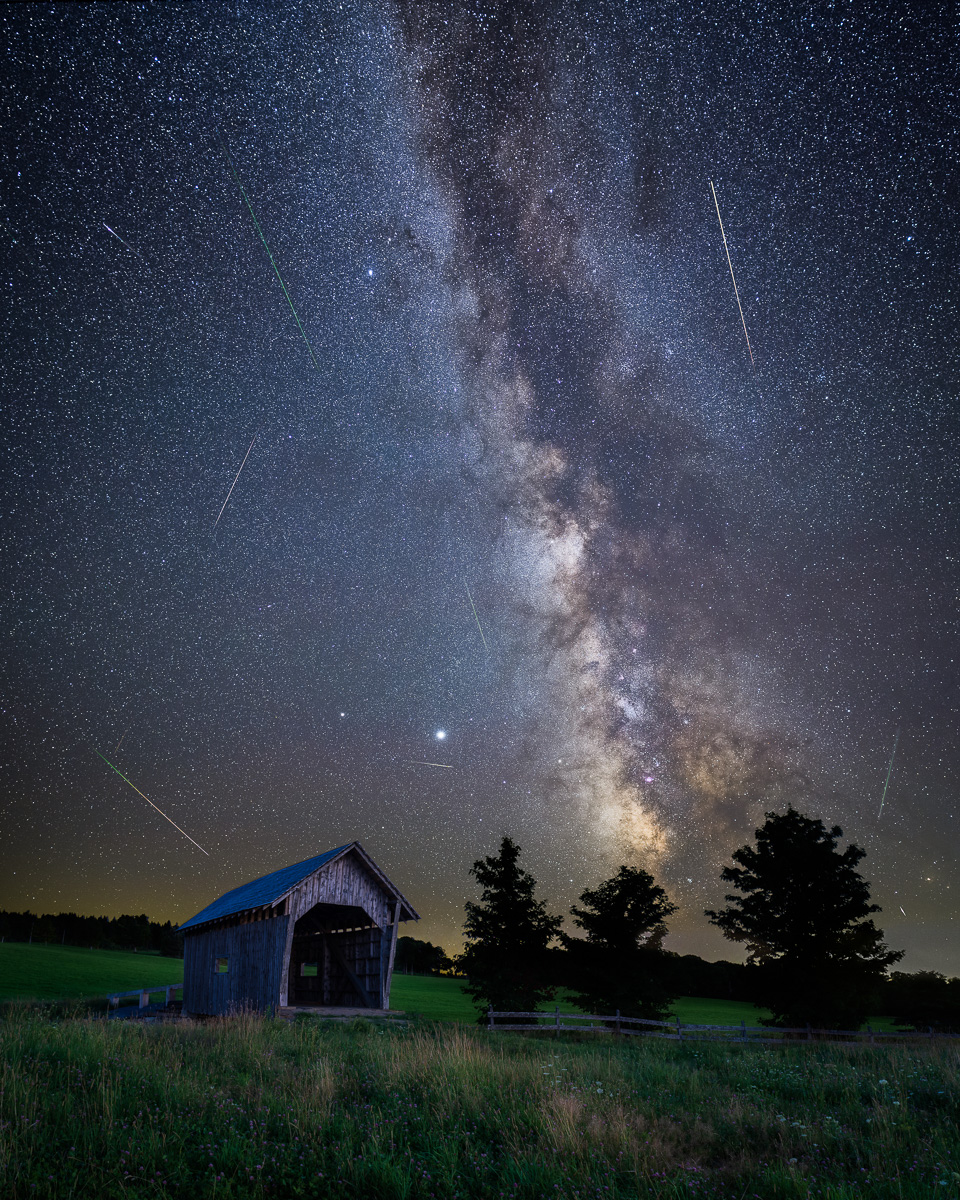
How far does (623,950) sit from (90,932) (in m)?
124

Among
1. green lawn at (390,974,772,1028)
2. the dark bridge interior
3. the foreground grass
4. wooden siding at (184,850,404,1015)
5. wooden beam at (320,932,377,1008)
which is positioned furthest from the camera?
green lawn at (390,974,772,1028)

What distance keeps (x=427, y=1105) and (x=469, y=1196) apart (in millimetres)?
2471

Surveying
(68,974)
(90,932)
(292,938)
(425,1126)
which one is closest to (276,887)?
(292,938)

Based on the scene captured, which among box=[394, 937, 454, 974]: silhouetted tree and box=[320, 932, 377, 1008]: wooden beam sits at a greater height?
box=[320, 932, 377, 1008]: wooden beam

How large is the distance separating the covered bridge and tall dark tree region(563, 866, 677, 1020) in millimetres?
10176

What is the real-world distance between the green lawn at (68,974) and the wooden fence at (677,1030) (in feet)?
95.0

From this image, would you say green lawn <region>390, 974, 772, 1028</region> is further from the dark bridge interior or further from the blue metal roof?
the blue metal roof

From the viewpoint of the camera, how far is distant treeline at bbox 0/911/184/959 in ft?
377

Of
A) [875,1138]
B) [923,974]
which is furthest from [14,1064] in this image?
[923,974]

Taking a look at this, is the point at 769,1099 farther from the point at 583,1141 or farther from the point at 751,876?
the point at 751,876

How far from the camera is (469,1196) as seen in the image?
19.0 ft

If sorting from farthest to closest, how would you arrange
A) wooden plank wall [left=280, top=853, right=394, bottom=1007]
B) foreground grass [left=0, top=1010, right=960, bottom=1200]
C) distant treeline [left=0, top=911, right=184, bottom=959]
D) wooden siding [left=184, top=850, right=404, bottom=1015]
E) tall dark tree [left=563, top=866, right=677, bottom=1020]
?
1. distant treeline [left=0, top=911, right=184, bottom=959]
2. tall dark tree [left=563, top=866, right=677, bottom=1020]
3. wooden plank wall [left=280, top=853, right=394, bottom=1007]
4. wooden siding [left=184, top=850, right=404, bottom=1015]
5. foreground grass [left=0, top=1010, right=960, bottom=1200]

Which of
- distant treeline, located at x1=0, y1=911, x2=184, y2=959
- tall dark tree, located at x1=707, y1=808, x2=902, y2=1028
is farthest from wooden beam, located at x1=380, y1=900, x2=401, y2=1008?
distant treeline, located at x1=0, y1=911, x2=184, y2=959

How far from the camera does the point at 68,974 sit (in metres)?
53.2
